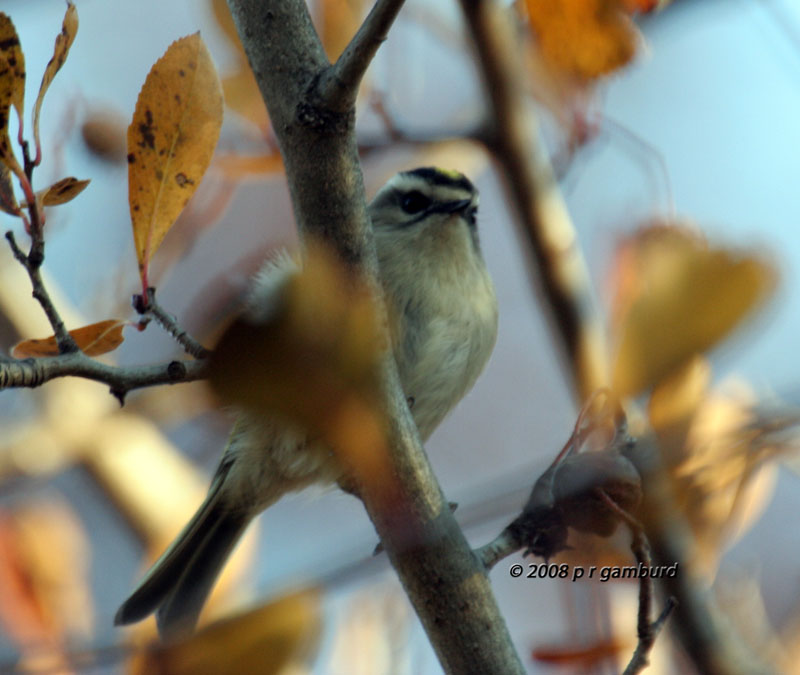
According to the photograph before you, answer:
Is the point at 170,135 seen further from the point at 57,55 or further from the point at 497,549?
the point at 497,549

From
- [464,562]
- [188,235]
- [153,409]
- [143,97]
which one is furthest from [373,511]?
[153,409]

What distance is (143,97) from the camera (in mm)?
780

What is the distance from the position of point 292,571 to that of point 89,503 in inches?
96.0

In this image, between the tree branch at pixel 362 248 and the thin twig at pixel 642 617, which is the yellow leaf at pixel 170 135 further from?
the thin twig at pixel 642 617

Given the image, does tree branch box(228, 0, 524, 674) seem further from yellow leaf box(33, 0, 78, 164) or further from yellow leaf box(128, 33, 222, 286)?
yellow leaf box(33, 0, 78, 164)

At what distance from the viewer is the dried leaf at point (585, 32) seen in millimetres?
1138

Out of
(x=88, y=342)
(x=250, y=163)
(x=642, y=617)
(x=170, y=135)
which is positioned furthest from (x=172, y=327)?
(x=250, y=163)

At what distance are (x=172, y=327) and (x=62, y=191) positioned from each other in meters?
0.16

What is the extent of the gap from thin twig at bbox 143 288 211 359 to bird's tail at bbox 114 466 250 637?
908mm

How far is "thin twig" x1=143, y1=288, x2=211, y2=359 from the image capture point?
83 cm

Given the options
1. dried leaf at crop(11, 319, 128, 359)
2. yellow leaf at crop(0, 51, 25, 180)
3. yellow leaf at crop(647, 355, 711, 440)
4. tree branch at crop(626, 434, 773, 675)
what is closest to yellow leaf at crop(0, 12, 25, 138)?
yellow leaf at crop(0, 51, 25, 180)

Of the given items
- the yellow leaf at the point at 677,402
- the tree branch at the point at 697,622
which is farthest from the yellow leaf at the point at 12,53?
the tree branch at the point at 697,622

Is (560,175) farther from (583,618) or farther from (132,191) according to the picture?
(132,191)

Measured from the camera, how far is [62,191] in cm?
77
